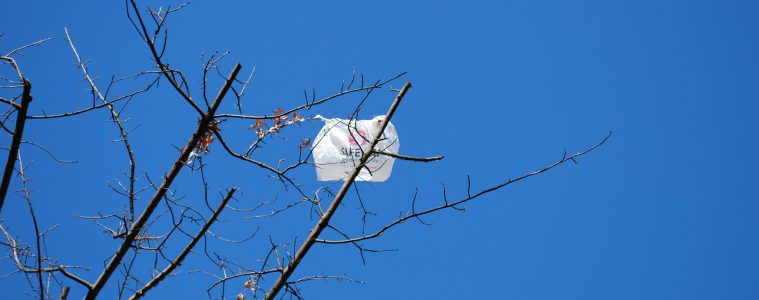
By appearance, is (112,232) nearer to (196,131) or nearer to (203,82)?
(196,131)

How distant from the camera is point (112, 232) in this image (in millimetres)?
2914

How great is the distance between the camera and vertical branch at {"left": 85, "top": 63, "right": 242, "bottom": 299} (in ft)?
8.52

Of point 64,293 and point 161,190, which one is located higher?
point 161,190

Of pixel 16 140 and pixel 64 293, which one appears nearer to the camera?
pixel 16 140

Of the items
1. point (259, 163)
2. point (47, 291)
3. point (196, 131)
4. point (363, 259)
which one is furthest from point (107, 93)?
point (363, 259)

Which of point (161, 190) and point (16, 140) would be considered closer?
point (16, 140)

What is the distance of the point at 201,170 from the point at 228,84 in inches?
20.4

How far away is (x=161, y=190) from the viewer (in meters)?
2.73

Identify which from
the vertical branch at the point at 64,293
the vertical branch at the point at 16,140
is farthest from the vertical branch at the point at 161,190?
the vertical branch at the point at 16,140

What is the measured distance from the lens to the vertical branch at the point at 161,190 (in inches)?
102

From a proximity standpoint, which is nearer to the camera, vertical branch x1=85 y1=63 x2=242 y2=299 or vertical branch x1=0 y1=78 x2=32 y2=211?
vertical branch x1=0 y1=78 x2=32 y2=211

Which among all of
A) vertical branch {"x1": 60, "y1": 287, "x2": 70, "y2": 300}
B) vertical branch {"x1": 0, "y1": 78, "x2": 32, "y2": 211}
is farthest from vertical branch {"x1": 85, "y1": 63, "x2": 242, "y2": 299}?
vertical branch {"x1": 0, "y1": 78, "x2": 32, "y2": 211}

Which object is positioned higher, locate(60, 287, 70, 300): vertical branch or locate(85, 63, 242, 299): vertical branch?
locate(85, 63, 242, 299): vertical branch

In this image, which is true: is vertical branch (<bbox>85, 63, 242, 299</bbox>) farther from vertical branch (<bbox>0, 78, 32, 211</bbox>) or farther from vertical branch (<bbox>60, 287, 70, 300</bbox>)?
vertical branch (<bbox>0, 78, 32, 211</bbox>)
